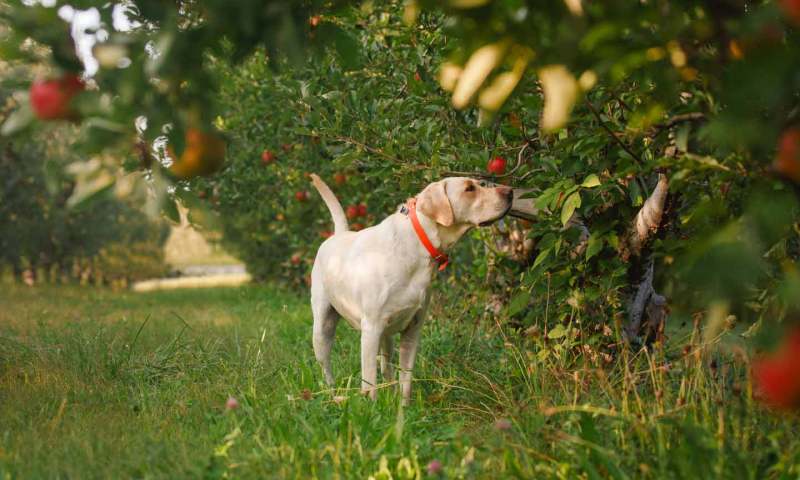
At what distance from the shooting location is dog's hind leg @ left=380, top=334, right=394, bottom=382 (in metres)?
3.94

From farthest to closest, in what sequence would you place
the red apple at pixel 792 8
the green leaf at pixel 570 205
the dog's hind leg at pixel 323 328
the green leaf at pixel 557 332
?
1. the dog's hind leg at pixel 323 328
2. the green leaf at pixel 557 332
3. the green leaf at pixel 570 205
4. the red apple at pixel 792 8

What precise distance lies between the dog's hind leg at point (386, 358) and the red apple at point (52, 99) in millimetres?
2391

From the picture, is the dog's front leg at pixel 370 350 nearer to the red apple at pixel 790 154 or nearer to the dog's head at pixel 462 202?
the dog's head at pixel 462 202

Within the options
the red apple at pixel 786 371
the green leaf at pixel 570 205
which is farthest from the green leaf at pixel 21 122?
the green leaf at pixel 570 205

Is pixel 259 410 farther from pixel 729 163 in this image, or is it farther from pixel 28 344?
pixel 28 344

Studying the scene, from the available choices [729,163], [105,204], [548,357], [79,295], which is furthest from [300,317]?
[105,204]

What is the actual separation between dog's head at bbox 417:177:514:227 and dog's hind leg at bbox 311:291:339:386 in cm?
93

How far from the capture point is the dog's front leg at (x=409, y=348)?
368cm

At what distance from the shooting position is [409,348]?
379 centimetres

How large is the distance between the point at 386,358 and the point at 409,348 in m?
0.27

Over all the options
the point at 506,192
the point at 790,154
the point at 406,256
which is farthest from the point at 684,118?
the point at 406,256

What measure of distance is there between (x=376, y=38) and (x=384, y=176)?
46.3 inches

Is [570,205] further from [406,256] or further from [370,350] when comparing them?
[370,350]

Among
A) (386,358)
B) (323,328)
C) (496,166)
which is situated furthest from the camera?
(323,328)
